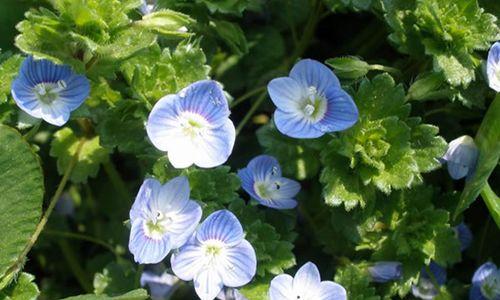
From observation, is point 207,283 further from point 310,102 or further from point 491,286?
point 491,286

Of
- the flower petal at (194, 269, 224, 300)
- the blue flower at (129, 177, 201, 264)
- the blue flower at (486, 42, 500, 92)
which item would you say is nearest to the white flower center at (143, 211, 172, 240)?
the blue flower at (129, 177, 201, 264)

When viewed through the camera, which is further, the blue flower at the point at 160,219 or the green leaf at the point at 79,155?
the green leaf at the point at 79,155

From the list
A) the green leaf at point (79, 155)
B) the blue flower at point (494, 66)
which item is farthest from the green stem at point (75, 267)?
the blue flower at point (494, 66)

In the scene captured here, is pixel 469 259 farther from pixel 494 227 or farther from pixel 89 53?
pixel 89 53

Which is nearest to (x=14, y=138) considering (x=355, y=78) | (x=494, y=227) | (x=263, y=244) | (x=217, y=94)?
(x=217, y=94)

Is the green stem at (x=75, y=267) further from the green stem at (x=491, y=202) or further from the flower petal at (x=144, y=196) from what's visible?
the green stem at (x=491, y=202)

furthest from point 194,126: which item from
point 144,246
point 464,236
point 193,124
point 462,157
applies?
point 464,236
